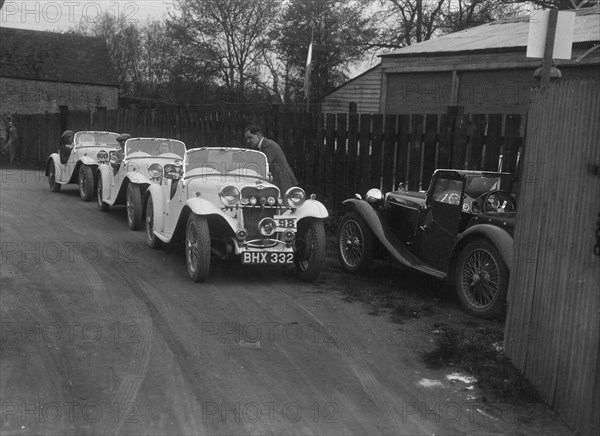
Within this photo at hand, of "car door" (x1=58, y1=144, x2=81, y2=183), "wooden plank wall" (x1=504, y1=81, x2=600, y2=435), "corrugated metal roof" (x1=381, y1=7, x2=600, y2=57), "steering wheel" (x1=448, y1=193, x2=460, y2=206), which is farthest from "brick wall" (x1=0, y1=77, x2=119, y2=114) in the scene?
"wooden plank wall" (x1=504, y1=81, x2=600, y2=435)

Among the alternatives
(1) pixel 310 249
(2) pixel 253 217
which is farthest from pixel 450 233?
(2) pixel 253 217

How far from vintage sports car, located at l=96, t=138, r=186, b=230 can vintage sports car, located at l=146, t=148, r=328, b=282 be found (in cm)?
260

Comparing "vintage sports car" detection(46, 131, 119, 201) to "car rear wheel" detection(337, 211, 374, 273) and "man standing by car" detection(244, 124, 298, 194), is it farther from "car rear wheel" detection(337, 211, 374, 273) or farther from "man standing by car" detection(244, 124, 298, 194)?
"car rear wheel" detection(337, 211, 374, 273)

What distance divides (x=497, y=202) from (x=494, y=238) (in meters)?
0.95

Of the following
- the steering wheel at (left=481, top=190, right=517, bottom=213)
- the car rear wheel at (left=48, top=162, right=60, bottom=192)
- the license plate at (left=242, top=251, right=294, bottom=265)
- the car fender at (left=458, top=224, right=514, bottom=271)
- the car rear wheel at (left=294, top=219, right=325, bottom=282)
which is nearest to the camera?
the car fender at (left=458, top=224, right=514, bottom=271)

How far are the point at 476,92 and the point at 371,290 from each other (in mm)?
11297

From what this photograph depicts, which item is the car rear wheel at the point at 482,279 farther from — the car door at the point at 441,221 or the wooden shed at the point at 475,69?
the wooden shed at the point at 475,69

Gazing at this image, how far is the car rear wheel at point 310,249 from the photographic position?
7.63 metres

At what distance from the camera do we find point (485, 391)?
15.3 feet

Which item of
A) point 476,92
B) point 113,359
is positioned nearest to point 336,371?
point 113,359

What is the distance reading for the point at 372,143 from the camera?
35.7ft

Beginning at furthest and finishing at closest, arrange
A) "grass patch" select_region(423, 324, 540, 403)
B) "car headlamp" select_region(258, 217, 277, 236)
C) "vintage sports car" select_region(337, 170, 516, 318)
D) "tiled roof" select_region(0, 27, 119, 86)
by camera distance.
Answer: "tiled roof" select_region(0, 27, 119, 86), "car headlamp" select_region(258, 217, 277, 236), "vintage sports car" select_region(337, 170, 516, 318), "grass patch" select_region(423, 324, 540, 403)

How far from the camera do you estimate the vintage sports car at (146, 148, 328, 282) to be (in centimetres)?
745

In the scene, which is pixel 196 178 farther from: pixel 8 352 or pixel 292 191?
pixel 8 352
